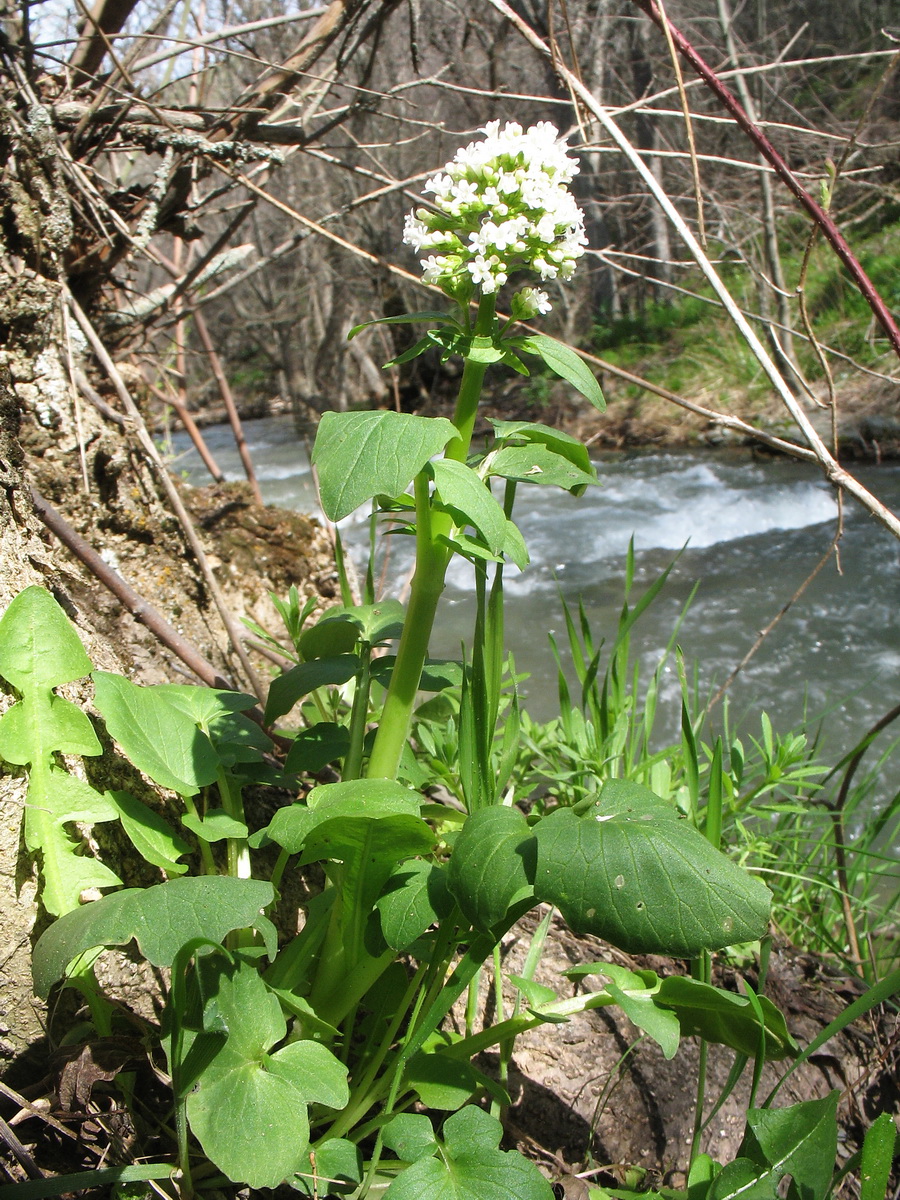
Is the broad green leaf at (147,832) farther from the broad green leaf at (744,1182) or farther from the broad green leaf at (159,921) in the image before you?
the broad green leaf at (744,1182)

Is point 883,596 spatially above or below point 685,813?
below

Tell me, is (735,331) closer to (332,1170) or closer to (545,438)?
(545,438)

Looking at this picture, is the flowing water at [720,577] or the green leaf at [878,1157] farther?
the flowing water at [720,577]

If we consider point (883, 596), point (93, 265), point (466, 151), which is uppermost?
point (93, 265)

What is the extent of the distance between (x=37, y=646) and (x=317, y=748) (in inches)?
14.8

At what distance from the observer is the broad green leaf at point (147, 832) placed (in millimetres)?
974

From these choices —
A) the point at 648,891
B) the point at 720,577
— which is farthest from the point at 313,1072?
the point at 720,577

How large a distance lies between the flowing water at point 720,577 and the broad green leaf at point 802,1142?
1.51 metres

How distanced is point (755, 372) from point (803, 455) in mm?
8952

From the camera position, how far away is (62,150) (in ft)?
5.98

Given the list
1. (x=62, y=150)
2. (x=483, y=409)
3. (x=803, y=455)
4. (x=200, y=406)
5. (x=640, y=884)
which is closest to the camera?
(x=640, y=884)

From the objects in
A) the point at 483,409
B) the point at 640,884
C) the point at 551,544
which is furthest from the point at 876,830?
the point at 483,409

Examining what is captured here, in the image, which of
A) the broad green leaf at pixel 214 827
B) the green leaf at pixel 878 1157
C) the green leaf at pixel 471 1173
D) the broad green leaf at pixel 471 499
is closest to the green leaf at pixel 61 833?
the broad green leaf at pixel 214 827

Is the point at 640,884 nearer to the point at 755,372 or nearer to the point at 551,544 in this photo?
the point at 551,544
